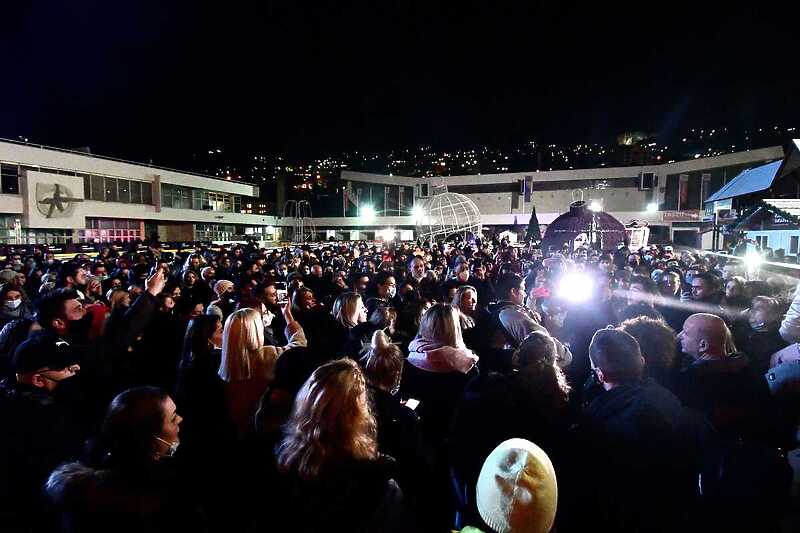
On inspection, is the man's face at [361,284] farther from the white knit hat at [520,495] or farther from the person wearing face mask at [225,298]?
the white knit hat at [520,495]

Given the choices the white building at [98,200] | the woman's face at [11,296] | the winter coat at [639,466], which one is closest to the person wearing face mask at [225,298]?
the woman's face at [11,296]

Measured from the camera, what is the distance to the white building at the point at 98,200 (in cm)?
2847

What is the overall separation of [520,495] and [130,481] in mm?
1487

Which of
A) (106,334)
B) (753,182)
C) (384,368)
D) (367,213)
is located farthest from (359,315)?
(367,213)

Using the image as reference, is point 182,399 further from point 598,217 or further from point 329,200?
point 329,200

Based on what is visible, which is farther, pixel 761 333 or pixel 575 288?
pixel 575 288

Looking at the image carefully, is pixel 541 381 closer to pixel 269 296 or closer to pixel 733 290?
pixel 269 296

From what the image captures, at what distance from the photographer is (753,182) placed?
24.7 metres

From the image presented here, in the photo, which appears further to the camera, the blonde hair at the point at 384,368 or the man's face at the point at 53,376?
the blonde hair at the point at 384,368

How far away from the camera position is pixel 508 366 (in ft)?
14.6

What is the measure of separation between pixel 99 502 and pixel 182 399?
1.56 metres

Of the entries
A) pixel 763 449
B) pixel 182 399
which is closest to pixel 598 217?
pixel 763 449

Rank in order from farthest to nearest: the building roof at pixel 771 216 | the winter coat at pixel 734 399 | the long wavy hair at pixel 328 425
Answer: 1. the building roof at pixel 771 216
2. the winter coat at pixel 734 399
3. the long wavy hair at pixel 328 425

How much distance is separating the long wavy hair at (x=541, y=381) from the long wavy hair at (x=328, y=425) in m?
0.95
